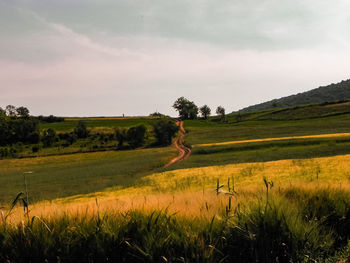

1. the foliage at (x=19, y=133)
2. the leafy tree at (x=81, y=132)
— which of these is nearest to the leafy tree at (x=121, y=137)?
the leafy tree at (x=81, y=132)

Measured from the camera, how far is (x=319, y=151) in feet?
96.1

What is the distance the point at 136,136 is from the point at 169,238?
3066 inches

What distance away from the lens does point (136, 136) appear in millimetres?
79625

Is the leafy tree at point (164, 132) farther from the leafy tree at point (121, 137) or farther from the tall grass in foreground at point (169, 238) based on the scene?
the tall grass in foreground at point (169, 238)

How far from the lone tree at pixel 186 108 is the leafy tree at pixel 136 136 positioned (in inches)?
3747

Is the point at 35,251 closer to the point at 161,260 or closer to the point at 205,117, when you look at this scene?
the point at 161,260

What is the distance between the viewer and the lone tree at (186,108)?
173250mm

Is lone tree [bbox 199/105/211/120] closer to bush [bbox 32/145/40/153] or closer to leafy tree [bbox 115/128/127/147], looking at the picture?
leafy tree [bbox 115/128/127/147]

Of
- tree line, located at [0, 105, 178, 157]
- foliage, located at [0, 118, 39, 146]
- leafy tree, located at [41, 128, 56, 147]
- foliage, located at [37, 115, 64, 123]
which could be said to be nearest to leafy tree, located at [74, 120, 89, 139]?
tree line, located at [0, 105, 178, 157]

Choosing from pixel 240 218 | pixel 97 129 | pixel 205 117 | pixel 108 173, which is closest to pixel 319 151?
pixel 108 173

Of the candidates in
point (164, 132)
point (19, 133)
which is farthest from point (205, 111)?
point (19, 133)

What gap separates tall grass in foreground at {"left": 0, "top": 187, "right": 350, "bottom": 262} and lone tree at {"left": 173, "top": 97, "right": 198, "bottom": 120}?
170m

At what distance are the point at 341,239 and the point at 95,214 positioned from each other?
13.0 feet

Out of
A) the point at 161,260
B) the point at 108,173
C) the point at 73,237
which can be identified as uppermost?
the point at 73,237
